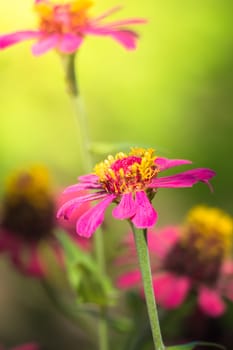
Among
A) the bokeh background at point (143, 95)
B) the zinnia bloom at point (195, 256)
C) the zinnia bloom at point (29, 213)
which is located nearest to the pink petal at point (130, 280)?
the zinnia bloom at point (195, 256)

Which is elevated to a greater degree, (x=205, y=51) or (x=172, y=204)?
(x=205, y=51)

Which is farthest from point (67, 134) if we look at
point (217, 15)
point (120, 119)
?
point (217, 15)

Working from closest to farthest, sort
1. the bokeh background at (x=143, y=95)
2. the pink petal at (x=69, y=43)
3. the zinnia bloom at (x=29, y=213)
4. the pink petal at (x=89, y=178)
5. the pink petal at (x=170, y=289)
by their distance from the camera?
the pink petal at (x=89, y=178) < the pink petal at (x=69, y=43) < the pink petal at (x=170, y=289) < the zinnia bloom at (x=29, y=213) < the bokeh background at (x=143, y=95)

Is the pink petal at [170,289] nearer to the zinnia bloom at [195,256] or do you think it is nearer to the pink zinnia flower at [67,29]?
the zinnia bloom at [195,256]

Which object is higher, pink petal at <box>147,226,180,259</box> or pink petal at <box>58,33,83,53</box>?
pink petal at <box>58,33,83,53</box>

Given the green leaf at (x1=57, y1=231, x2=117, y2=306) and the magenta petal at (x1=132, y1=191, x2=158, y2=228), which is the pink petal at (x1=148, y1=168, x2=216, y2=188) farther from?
the green leaf at (x1=57, y1=231, x2=117, y2=306)

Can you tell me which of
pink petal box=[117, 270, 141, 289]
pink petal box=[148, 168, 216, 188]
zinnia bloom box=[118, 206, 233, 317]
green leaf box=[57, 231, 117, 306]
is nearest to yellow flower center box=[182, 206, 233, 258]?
zinnia bloom box=[118, 206, 233, 317]

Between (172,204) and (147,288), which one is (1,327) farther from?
(147,288)
